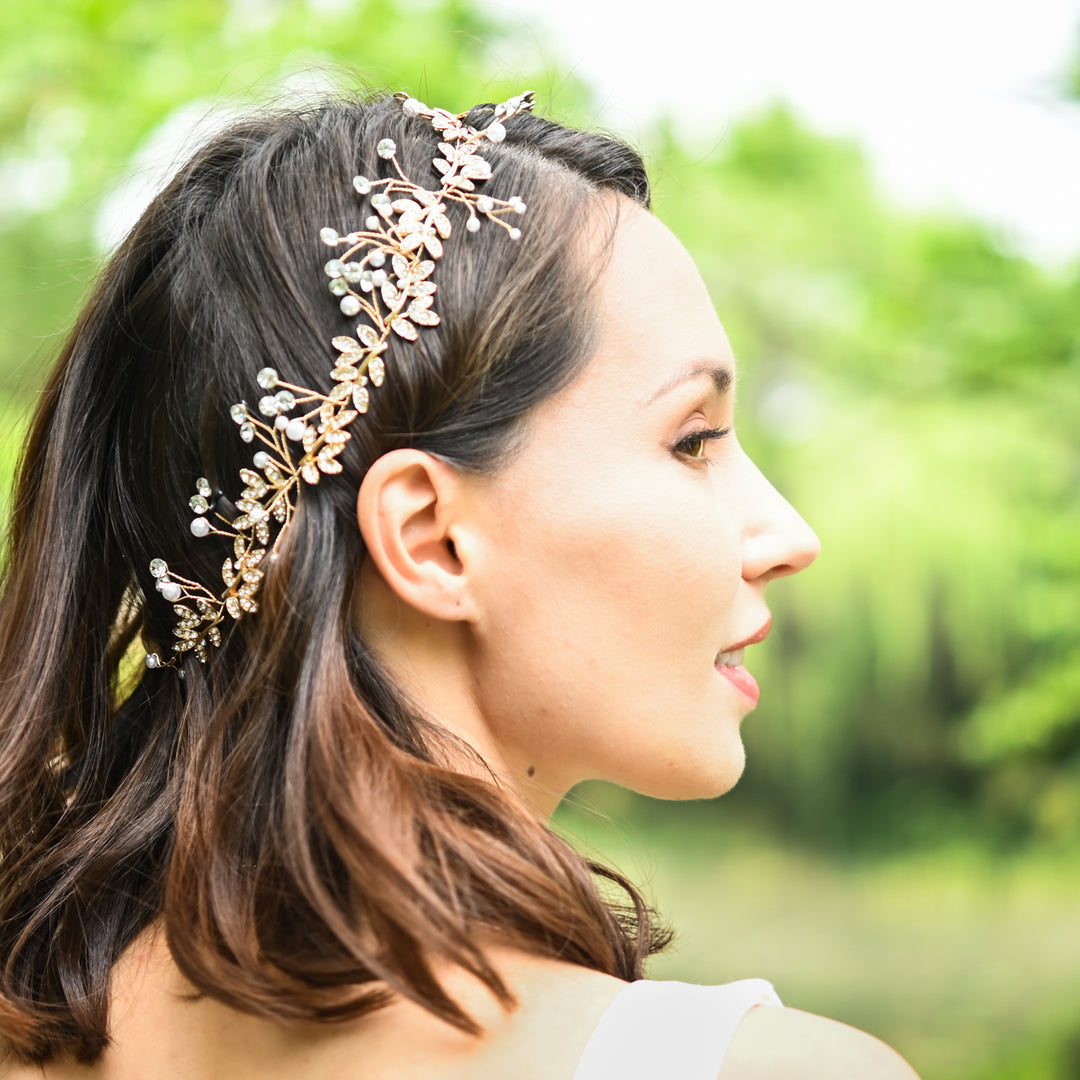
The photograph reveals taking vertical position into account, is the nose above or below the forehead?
below

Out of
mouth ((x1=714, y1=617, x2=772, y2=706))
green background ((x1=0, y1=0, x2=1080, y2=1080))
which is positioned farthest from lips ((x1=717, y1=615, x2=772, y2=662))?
green background ((x1=0, y1=0, x2=1080, y2=1080))

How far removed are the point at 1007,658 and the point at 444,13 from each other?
4.19 metres

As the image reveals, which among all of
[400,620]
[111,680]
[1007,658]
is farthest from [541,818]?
[1007,658]

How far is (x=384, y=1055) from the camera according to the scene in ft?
3.18

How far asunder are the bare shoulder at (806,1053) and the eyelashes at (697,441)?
54cm

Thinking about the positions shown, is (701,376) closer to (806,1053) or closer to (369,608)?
(369,608)

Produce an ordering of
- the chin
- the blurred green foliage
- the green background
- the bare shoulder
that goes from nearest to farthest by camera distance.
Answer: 1. the bare shoulder
2. the chin
3. the green background
4. the blurred green foliage

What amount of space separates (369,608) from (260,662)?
0.12 metres

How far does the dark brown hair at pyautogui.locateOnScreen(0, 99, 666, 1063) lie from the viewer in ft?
3.27

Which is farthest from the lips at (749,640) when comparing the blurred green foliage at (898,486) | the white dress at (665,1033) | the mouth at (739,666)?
the blurred green foliage at (898,486)

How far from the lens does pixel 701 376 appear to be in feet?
3.98

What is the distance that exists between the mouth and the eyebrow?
253 millimetres

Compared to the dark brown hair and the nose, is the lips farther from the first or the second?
the dark brown hair

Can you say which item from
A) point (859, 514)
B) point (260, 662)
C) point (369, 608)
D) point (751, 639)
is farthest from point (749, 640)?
point (859, 514)
